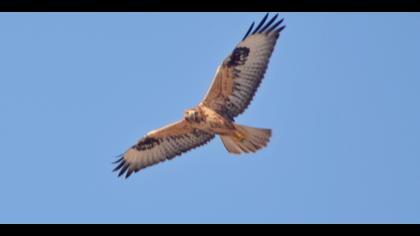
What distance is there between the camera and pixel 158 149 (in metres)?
13.3

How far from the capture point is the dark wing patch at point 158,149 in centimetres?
1315

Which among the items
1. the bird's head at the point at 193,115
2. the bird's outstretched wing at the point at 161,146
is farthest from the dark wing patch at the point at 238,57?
the bird's outstretched wing at the point at 161,146

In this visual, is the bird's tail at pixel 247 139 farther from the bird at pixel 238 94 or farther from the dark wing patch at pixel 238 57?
the dark wing patch at pixel 238 57

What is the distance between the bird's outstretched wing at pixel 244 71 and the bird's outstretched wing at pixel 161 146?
0.68m

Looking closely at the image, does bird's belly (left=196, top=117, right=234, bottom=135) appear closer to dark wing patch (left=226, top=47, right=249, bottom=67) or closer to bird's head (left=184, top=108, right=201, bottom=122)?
bird's head (left=184, top=108, right=201, bottom=122)

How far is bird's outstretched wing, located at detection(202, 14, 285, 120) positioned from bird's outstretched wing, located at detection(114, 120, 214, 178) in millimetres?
683

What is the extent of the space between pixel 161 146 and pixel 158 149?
69mm

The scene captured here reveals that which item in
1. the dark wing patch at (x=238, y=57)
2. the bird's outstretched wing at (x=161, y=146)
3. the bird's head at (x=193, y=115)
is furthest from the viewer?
the bird's outstretched wing at (x=161, y=146)

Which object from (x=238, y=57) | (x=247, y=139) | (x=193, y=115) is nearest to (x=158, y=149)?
(x=193, y=115)

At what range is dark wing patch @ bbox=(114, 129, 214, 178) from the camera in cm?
1315

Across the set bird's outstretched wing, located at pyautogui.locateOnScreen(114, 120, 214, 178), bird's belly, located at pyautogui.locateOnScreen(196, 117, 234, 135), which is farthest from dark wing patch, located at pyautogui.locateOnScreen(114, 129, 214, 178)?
bird's belly, located at pyautogui.locateOnScreen(196, 117, 234, 135)
